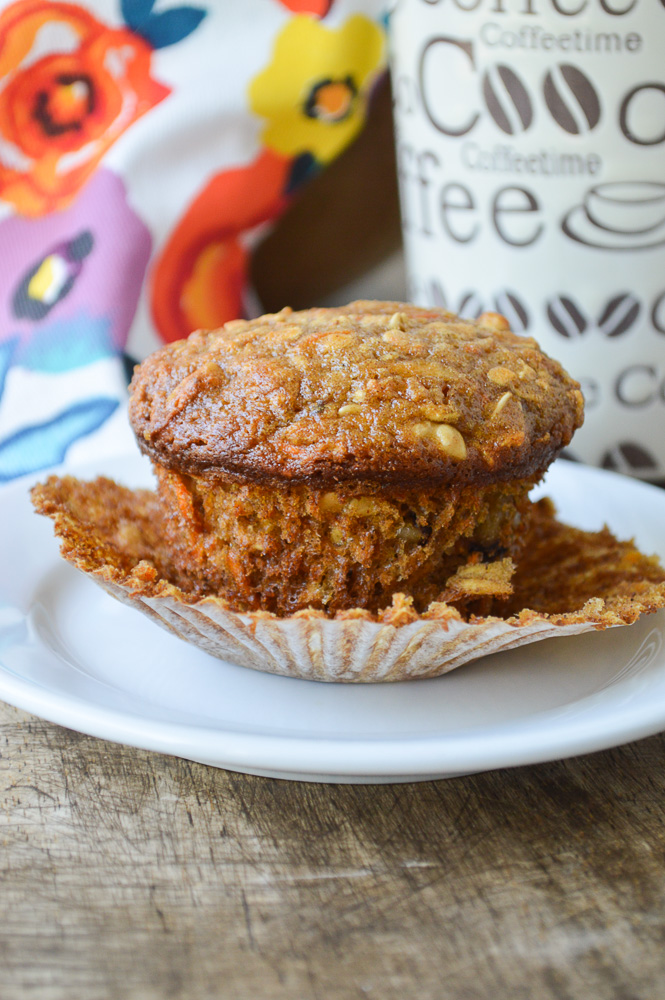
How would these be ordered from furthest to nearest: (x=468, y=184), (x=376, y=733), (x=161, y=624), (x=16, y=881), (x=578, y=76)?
(x=468, y=184), (x=578, y=76), (x=161, y=624), (x=376, y=733), (x=16, y=881)

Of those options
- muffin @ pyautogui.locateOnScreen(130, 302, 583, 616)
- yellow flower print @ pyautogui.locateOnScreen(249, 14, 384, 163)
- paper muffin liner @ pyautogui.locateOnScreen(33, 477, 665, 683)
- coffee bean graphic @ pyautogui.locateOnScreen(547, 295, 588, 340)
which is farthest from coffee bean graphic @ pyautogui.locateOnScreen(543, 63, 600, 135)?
yellow flower print @ pyautogui.locateOnScreen(249, 14, 384, 163)

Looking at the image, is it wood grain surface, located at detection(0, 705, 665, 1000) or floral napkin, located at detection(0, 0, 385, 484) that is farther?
floral napkin, located at detection(0, 0, 385, 484)

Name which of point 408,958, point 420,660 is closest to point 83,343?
point 420,660

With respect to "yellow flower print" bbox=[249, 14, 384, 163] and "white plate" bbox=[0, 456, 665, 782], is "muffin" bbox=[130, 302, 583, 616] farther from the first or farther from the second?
"yellow flower print" bbox=[249, 14, 384, 163]

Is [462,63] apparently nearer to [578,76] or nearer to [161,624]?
[578,76]

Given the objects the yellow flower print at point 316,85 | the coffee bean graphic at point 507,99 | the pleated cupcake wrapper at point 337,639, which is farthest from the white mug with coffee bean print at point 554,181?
the pleated cupcake wrapper at point 337,639
